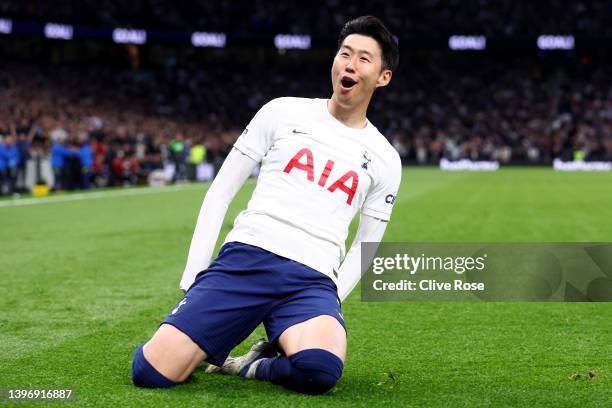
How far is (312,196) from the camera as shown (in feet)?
16.1

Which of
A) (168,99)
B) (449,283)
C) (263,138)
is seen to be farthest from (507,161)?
(263,138)

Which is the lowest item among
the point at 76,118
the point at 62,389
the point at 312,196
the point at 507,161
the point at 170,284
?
the point at 507,161

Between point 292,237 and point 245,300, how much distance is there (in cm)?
44

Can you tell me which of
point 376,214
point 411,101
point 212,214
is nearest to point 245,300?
point 212,214

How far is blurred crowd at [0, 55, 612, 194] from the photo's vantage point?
160 feet

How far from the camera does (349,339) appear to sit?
20.9ft

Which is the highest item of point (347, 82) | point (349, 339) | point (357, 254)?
point (347, 82)

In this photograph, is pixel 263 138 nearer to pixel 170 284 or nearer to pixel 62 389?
pixel 62 389

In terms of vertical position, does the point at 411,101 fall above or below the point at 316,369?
below

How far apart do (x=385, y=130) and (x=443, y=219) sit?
3955 cm

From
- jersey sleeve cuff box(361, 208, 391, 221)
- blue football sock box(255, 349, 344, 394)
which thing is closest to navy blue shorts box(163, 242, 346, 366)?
blue football sock box(255, 349, 344, 394)

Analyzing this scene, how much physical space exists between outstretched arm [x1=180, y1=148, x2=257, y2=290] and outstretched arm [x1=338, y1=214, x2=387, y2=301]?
753 millimetres

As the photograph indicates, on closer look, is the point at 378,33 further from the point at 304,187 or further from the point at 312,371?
the point at 312,371

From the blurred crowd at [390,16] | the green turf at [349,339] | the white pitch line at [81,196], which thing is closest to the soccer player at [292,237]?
the green turf at [349,339]
